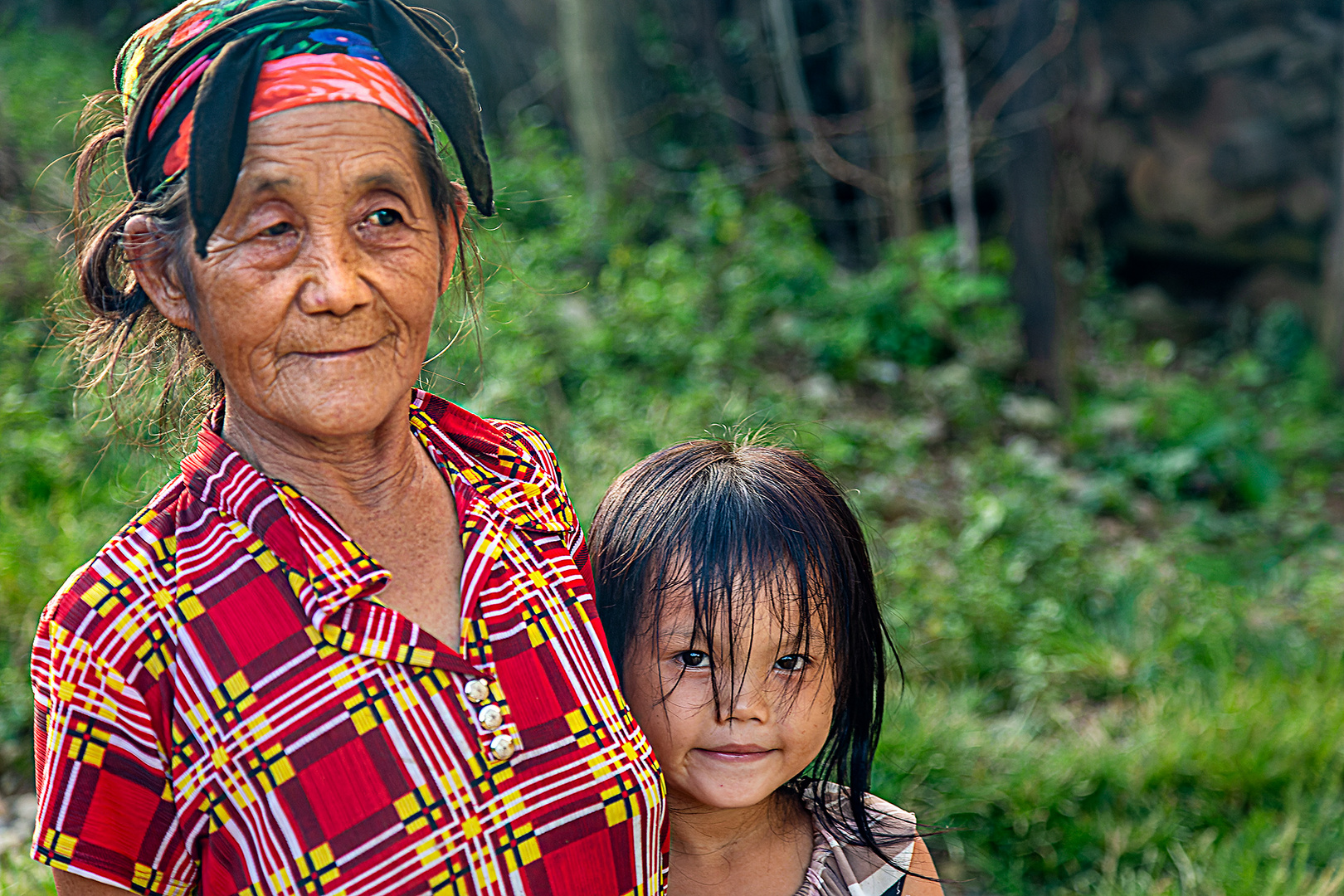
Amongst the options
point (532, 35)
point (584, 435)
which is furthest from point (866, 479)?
point (532, 35)

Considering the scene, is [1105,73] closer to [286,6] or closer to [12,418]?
[12,418]

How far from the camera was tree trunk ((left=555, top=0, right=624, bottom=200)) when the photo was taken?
7070 mm

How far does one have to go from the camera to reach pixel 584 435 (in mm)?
4531

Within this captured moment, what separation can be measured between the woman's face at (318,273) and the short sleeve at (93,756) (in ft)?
0.98

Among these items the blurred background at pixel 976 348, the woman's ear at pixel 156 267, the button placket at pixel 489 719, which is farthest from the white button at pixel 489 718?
the blurred background at pixel 976 348

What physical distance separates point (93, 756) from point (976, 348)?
5.68m

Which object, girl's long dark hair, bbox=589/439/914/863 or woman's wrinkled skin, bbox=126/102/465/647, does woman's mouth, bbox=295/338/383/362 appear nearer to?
woman's wrinkled skin, bbox=126/102/465/647

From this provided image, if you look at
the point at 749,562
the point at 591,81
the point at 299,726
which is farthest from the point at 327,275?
the point at 591,81

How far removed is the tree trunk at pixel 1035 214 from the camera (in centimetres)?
580

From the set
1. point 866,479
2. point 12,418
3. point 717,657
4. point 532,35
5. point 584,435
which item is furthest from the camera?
point 532,35

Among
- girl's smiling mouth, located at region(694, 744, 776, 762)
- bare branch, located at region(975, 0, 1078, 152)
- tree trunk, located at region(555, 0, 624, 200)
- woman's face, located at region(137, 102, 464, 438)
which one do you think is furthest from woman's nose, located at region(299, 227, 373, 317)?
tree trunk, located at region(555, 0, 624, 200)

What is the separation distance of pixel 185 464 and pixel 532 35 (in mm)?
7790

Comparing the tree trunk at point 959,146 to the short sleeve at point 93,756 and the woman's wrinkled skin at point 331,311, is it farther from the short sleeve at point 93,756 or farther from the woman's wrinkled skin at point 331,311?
the short sleeve at point 93,756

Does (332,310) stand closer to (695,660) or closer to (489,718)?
(489,718)
